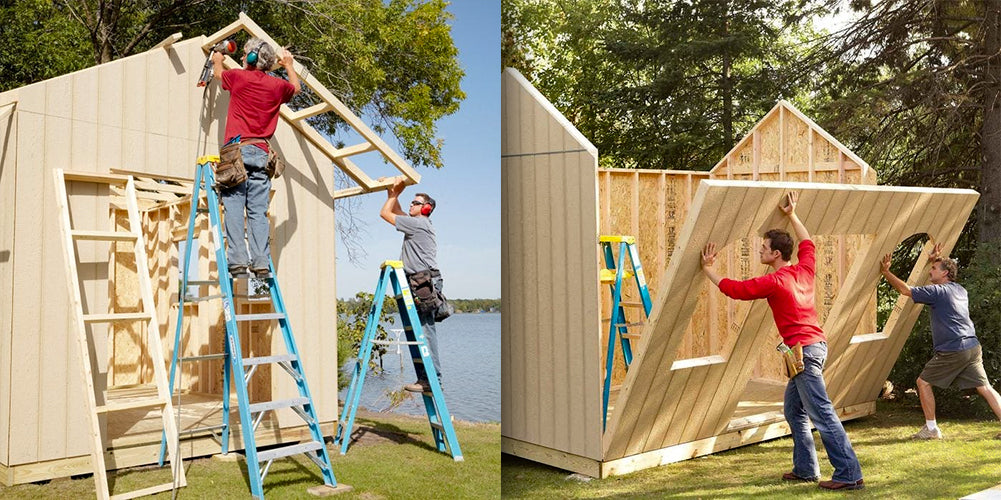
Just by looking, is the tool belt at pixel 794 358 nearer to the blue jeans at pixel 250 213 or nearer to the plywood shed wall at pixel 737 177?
the plywood shed wall at pixel 737 177

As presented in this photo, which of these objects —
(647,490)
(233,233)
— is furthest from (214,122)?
(647,490)

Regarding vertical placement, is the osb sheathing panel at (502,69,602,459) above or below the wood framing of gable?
below

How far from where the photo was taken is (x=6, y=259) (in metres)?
4.73

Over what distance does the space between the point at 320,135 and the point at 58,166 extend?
171 cm

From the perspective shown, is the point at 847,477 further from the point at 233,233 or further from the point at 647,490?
the point at 233,233

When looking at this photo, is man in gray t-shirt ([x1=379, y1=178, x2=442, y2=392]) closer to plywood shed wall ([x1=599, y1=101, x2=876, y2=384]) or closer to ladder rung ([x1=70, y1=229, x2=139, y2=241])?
plywood shed wall ([x1=599, y1=101, x2=876, y2=384])

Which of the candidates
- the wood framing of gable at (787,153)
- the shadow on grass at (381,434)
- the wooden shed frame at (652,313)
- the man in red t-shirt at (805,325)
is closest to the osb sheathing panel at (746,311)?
the wooden shed frame at (652,313)

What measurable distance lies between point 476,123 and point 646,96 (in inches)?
81.3

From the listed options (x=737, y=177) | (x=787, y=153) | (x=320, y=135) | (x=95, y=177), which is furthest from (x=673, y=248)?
(x=95, y=177)

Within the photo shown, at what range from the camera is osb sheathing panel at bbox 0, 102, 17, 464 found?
4.59 m

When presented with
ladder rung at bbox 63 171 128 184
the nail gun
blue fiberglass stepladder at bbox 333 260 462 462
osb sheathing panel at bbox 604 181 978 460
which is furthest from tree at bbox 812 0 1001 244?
ladder rung at bbox 63 171 128 184

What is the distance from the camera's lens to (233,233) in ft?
16.0

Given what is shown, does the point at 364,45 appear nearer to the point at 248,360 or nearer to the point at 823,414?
the point at 248,360

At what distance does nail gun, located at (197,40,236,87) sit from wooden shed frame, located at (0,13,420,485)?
0.21ft
